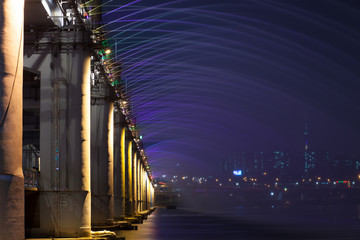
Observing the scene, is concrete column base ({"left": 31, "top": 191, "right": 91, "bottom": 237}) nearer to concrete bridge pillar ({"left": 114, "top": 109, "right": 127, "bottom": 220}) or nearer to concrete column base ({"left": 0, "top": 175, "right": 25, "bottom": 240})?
concrete column base ({"left": 0, "top": 175, "right": 25, "bottom": 240})

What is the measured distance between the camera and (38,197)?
33.9 m

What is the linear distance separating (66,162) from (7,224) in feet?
53.6

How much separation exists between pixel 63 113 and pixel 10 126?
1578 centimetres

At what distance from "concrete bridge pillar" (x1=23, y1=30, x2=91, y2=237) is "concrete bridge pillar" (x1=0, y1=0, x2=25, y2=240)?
15.2 meters

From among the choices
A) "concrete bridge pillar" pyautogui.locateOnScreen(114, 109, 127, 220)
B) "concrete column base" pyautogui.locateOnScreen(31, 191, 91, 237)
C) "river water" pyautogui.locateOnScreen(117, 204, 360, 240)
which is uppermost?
"concrete bridge pillar" pyautogui.locateOnScreen(114, 109, 127, 220)

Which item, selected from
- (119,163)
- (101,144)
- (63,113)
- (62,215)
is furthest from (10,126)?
(119,163)

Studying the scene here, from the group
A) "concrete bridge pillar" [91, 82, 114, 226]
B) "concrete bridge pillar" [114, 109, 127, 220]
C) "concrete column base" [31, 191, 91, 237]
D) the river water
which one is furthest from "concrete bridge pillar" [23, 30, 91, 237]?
"concrete bridge pillar" [114, 109, 127, 220]

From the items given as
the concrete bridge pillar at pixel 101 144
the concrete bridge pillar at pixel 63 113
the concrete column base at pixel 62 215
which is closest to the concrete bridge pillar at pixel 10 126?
the concrete column base at pixel 62 215

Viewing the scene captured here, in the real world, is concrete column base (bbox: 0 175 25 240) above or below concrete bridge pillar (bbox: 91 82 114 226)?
below

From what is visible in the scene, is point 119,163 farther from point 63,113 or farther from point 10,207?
point 10,207

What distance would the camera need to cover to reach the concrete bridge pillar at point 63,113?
34.6 meters

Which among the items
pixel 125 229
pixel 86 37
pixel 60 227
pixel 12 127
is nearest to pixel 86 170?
pixel 60 227

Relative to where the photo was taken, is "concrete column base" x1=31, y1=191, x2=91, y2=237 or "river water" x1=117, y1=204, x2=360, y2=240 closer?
"concrete column base" x1=31, y1=191, x2=91, y2=237

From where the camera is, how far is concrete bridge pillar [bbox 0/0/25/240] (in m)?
18.7
